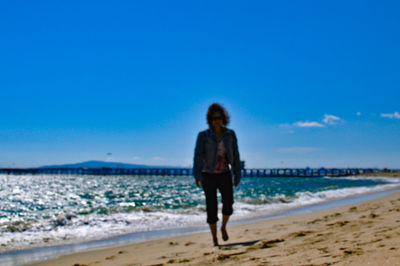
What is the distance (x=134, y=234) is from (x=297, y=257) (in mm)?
4845

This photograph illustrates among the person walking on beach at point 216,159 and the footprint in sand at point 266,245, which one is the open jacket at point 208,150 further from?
the footprint in sand at point 266,245

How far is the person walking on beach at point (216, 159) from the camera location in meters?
4.14

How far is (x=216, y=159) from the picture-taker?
413 cm

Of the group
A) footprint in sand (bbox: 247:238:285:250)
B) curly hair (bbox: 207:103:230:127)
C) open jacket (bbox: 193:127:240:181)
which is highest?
curly hair (bbox: 207:103:230:127)

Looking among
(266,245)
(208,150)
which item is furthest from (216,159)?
(266,245)

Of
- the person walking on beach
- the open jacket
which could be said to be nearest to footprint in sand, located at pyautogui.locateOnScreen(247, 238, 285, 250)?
the person walking on beach

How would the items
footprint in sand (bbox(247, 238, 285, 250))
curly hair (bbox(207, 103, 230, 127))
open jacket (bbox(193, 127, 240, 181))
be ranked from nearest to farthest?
footprint in sand (bbox(247, 238, 285, 250)) < open jacket (bbox(193, 127, 240, 181)) < curly hair (bbox(207, 103, 230, 127))

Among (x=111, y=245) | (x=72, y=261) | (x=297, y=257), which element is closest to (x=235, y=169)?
(x=297, y=257)

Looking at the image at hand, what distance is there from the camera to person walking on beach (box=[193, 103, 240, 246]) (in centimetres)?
414

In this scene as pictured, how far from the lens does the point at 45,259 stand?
187 inches

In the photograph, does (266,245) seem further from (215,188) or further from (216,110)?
(216,110)

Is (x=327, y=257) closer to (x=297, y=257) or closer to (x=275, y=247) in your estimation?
(x=297, y=257)

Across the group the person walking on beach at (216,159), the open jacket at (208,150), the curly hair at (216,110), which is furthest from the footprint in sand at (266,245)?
the curly hair at (216,110)

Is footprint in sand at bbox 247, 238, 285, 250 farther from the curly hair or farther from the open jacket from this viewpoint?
the curly hair
